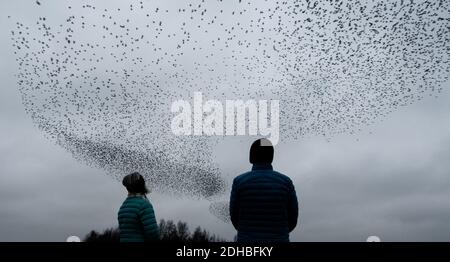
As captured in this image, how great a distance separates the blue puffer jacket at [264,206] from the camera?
21.3ft

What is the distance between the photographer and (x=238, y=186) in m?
6.71

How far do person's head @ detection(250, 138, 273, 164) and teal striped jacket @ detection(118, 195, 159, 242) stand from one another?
1.63 m

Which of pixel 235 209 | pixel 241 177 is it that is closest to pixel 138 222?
pixel 235 209

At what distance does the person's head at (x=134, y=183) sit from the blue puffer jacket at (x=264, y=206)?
4.64 ft

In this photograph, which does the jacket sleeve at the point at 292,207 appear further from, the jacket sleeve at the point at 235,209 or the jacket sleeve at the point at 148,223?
the jacket sleeve at the point at 148,223

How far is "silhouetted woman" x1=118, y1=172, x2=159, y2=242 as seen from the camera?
24.0ft

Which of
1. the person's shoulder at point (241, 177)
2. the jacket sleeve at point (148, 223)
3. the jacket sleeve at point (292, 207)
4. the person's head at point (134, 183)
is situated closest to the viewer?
the jacket sleeve at point (292, 207)

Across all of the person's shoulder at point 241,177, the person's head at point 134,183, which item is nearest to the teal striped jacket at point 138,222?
the person's head at point 134,183

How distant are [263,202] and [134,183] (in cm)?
188

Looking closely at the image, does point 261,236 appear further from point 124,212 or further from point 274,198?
point 124,212

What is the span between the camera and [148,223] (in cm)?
731

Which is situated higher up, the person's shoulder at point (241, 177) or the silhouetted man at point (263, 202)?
the person's shoulder at point (241, 177)
